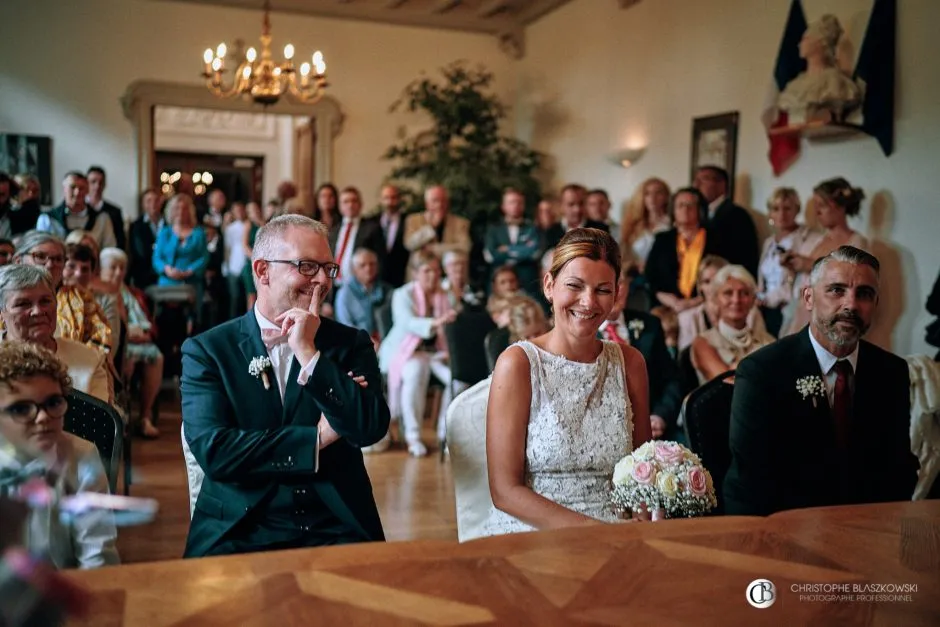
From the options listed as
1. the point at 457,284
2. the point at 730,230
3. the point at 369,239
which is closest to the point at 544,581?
the point at 457,284

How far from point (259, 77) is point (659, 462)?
7.47 meters

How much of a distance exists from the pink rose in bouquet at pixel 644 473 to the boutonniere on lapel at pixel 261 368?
93 centimetres

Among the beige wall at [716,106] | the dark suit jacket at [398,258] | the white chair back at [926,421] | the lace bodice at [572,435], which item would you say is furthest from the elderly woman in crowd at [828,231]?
the lace bodice at [572,435]

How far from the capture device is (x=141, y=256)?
824 cm

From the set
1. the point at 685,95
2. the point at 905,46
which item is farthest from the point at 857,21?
the point at 685,95

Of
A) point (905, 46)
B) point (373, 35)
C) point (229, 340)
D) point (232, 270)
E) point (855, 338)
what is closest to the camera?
point (229, 340)

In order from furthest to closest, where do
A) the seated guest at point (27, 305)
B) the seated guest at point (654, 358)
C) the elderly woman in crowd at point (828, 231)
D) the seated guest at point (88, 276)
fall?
the elderly woman in crowd at point (828, 231) < the seated guest at point (88, 276) < the seated guest at point (654, 358) < the seated guest at point (27, 305)

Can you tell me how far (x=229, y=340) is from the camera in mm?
2430

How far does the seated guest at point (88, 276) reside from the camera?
4.97 m

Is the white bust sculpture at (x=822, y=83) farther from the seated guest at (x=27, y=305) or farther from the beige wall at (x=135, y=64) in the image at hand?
→ the beige wall at (x=135, y=64)

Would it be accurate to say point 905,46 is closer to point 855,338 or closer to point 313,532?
point 855,338

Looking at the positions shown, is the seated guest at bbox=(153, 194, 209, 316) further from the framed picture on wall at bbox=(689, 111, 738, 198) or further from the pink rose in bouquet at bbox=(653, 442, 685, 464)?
the pink rose in bouquet at bbox=(653, 442, 685, 464)

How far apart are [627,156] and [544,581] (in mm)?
8356

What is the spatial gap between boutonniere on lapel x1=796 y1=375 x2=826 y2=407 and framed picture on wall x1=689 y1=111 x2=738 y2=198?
5.64 metres
